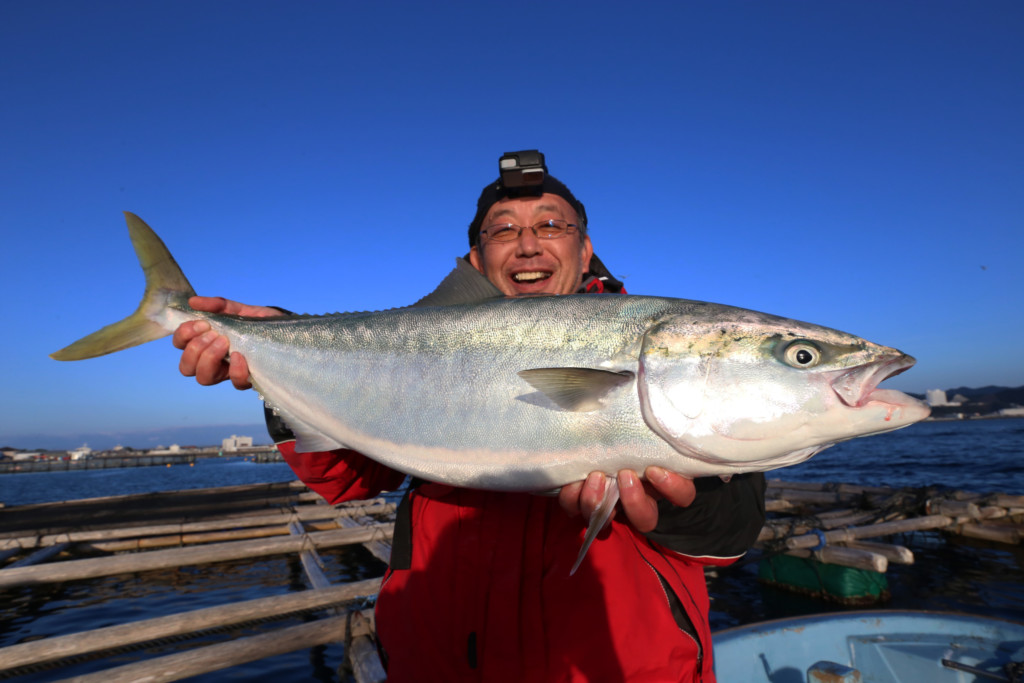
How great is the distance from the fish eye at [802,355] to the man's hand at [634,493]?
726 millimetres

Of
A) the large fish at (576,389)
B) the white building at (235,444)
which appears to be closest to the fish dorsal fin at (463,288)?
the large fish at (576,389)

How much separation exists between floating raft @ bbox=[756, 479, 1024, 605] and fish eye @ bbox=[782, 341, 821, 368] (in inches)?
333

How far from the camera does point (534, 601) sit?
2467 millimetres

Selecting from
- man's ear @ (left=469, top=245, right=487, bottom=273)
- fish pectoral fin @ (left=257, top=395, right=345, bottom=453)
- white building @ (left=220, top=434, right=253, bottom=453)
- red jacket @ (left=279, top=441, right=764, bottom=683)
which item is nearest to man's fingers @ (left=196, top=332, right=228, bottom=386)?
fish pectoral fin @ (left=257, top=395, right=345, bottom=453)

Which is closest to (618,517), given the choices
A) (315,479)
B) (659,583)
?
(659,583)

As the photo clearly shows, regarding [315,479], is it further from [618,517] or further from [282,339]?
[618,517]

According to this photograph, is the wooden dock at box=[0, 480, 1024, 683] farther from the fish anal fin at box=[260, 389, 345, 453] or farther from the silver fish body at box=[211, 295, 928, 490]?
the silver fish body at box=[211, 295, 928, 490]

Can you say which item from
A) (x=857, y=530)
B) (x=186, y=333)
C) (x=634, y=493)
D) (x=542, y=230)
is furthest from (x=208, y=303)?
(x=857, y=530)

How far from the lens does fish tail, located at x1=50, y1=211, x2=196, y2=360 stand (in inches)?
135

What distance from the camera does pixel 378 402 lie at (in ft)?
9.68

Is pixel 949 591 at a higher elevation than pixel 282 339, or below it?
below

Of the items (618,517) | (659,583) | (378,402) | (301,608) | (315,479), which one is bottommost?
(301,608)

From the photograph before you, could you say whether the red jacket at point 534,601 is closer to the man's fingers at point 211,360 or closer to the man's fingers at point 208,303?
the man's fingers at point 211,360

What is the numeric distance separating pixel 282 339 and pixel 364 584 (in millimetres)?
5354
